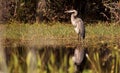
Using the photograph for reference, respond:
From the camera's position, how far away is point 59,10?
17484 mm

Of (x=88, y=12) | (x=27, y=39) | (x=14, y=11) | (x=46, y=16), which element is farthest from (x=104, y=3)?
(x=27, y=39)

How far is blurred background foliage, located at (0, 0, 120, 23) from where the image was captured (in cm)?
1627

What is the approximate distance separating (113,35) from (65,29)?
1.59 meters

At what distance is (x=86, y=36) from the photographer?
490 inches

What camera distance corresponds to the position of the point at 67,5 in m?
17.7

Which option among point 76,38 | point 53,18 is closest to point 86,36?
point 76,38

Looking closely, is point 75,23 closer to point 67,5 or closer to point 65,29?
point 65,29

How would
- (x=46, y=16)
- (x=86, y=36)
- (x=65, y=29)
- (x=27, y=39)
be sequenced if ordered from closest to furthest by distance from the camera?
(x=27, y=39)
(x=86, y=36)
(x=65, y=29)
(x=46, y=16)

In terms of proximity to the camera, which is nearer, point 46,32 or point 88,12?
point 46,32

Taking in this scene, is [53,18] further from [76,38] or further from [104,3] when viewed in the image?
[76,38]

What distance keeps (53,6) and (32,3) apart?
0.86 metres

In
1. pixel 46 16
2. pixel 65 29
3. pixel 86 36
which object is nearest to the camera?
pixel 86 36

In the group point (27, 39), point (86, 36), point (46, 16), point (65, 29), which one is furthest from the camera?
point (46, 16)

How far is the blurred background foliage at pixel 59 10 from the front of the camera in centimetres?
1627
